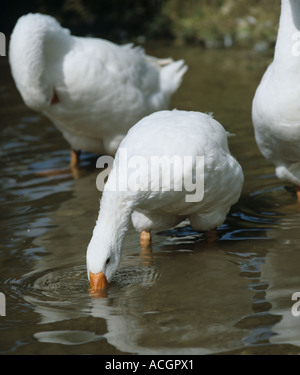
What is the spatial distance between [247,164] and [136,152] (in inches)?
115

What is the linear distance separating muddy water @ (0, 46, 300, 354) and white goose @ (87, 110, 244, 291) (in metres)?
0.29

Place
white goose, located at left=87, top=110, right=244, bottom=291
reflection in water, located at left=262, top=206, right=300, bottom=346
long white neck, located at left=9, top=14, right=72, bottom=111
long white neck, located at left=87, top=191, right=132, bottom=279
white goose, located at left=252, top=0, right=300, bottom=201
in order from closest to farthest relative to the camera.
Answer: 1. reflection in water, located at left=262, top=206, right=300, bottom=346
2. long white neck, located at left=87, top=191, right=132, bottom=279
3. white goose, located at left=87, top=110, right=244, bottom=291
4. white goose, located at left=252, top=0, right=300, bottom=201
5. long white neck, located at left=9, top=14, right=72, bottom=111

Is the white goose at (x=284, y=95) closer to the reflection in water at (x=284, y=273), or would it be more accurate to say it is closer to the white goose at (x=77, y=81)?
the reflection in water at (x=284, y=273)

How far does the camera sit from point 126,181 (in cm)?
478

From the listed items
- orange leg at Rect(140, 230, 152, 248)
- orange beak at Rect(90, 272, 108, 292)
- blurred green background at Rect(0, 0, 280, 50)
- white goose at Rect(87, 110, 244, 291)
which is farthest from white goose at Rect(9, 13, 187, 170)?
blurred green background at Rect(0, 0, 280, 50)

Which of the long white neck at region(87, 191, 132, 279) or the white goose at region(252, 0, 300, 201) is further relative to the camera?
the white goose at region(252, 0, 300, 201)

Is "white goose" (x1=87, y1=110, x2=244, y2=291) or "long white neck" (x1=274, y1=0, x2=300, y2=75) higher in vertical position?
"long white neck" (x1=274, y1=0, x2=300, y2=75)

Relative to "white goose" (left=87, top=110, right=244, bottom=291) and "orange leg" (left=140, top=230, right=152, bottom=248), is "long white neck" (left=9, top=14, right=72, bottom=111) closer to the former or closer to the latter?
"white goose" (left=87, top=110, right=244, bottom=291)

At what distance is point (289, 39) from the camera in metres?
5.39

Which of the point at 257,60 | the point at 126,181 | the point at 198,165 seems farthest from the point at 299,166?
the point at 257,60

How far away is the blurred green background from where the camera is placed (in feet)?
54.0

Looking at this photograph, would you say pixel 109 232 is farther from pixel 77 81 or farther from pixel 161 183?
pixel 77 81

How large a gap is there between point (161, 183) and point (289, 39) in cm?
172

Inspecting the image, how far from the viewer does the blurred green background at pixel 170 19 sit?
54.0ft
